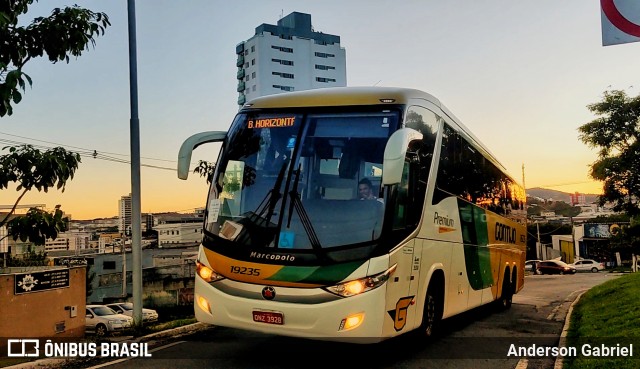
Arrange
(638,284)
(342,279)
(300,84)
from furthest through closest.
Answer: (300,84) < (638,284) < (342,279)

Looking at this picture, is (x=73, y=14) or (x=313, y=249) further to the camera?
(x=73, y=14)

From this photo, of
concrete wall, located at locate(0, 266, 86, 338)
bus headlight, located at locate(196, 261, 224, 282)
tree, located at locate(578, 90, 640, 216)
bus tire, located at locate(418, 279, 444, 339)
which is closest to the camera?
bus headlight, located at locate(196, 261, 224, 282)

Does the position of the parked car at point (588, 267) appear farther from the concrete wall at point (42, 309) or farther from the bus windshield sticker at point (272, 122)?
the bus windshield sticker at point (272, 122)

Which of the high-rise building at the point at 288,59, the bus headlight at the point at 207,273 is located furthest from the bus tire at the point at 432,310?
the high-rise building at the point at 288,59

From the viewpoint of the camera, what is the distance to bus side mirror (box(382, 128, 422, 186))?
6.24 meters

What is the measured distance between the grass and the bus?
2167mm

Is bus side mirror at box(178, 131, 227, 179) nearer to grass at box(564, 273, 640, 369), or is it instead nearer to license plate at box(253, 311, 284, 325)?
license plate at box(253, 311, 284, 325)

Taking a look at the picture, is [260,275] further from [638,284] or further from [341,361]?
[638,284]

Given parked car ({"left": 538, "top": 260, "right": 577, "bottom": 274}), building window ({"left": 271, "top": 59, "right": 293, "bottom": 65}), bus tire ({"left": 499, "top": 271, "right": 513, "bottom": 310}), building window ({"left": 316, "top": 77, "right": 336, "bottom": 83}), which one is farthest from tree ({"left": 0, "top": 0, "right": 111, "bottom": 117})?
building window ({"left": 316, "top": 77, "right": 336, "bottom": 83})

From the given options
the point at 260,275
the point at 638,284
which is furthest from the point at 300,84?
the point at 260,275

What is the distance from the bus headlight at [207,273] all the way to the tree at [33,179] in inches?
74.6

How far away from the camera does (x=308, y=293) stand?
257 inches

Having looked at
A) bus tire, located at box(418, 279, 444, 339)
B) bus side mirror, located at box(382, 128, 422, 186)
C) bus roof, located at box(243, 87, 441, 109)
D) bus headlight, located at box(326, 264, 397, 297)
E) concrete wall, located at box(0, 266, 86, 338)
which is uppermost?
bus roof, located at box(243, 87, 441, 109)

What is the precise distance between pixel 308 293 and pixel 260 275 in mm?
645
